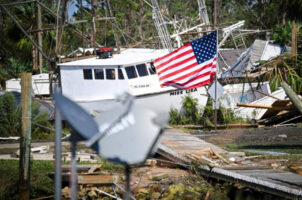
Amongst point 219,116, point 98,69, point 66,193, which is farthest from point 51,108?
point 66,193

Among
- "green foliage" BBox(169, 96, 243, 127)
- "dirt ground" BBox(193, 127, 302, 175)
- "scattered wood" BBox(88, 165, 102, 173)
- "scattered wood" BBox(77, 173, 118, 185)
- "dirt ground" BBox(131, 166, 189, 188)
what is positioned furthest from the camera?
"green foliage" BBox(169, 96, 243, 127)

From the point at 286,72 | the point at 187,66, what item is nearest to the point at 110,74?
the point at 187,66

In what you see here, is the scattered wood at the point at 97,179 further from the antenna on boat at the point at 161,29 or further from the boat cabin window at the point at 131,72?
the antenna on boat at the point at 161,29

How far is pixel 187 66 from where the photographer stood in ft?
53.6

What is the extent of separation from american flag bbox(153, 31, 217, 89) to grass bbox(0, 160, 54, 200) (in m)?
5.93

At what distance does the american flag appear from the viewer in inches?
640

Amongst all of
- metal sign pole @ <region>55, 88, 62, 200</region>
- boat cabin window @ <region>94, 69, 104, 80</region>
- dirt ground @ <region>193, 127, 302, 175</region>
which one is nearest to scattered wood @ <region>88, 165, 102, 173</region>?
dirt ground @ <region>193, 127, 302, 175</region>

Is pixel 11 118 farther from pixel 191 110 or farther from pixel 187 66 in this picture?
pixel 191 110

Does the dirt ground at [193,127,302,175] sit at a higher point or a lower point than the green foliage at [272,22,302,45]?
lower

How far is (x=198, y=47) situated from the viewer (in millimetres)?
16516

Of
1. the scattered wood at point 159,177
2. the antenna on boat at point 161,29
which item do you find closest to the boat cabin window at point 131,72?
the antenna on boat at point 161,29

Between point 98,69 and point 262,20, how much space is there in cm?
3124

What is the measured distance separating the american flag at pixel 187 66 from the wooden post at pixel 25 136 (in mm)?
7179

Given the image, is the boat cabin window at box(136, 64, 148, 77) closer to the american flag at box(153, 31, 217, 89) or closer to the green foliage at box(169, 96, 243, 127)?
the green foliage at box(169, 96, 243, 127)
